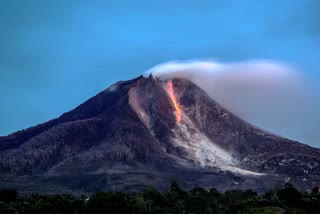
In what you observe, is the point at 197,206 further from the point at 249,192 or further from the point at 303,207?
the point at 249,192

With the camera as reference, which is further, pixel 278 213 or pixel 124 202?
pixel 124 202

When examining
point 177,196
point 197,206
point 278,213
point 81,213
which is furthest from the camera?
point 177,196

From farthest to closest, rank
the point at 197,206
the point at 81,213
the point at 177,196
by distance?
the point at 177,196, the point at 197,206, the point at 81,213

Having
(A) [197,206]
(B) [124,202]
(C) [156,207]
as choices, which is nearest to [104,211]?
(B) [124,202]

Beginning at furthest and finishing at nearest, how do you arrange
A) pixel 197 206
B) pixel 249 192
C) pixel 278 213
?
pixel 249 192, pixel 197 206, pixel 278 213

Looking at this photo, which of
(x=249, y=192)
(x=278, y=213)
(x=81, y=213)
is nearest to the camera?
(x=278, y=213)

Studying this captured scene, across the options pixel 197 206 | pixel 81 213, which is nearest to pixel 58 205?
pixel 81 213

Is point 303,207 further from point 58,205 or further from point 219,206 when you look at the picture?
point 58,205

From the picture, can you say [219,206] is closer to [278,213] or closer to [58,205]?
[278,213]

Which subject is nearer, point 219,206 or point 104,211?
point 104,211
